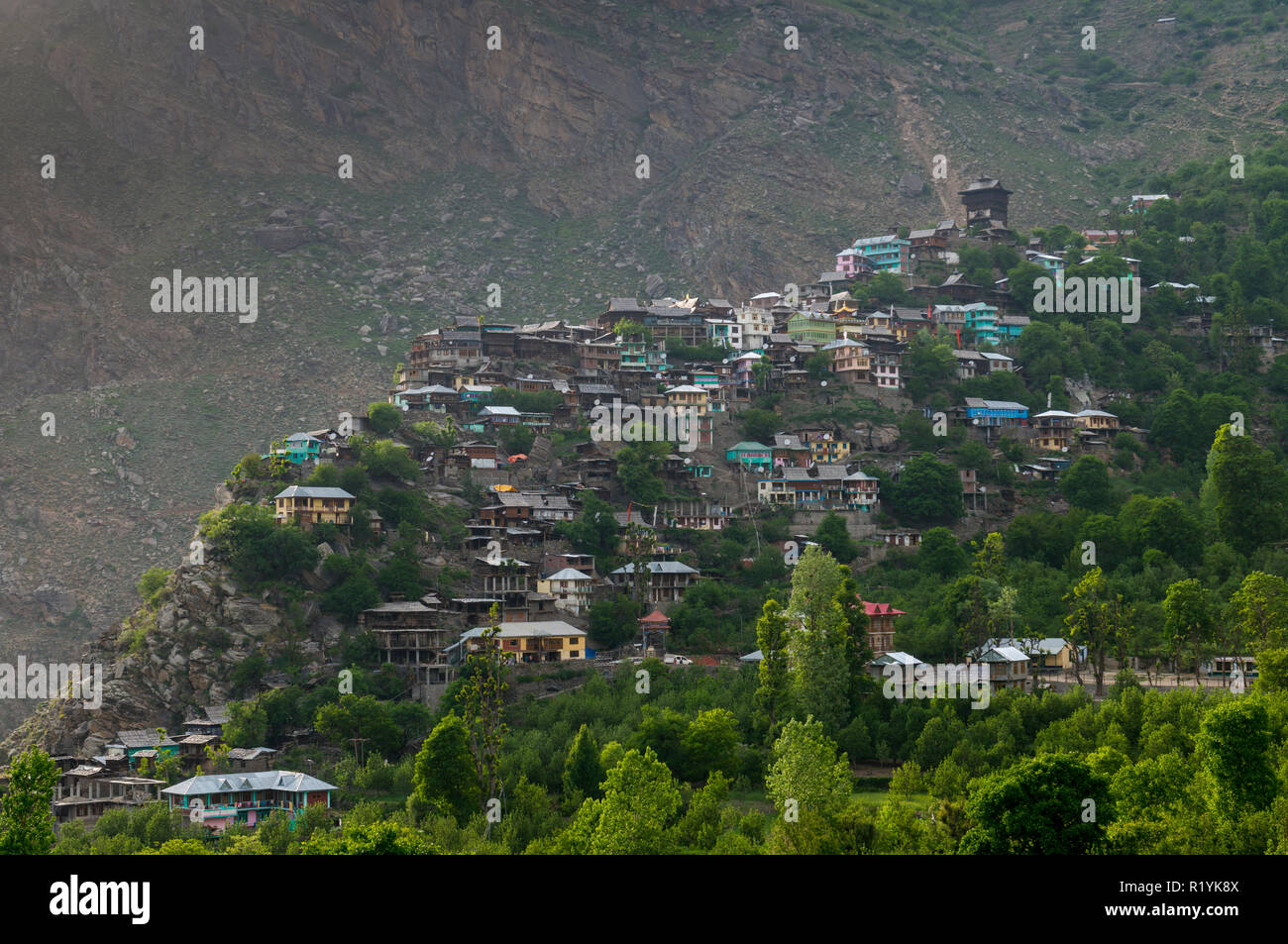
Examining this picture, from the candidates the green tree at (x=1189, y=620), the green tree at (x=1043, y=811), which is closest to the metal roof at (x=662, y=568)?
the green tree at (x=1189, y=620)

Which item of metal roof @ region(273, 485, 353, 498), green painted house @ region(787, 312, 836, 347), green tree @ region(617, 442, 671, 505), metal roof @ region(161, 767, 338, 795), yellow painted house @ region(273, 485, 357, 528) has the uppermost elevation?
green painted house @ region(787, 312, 836, 347)

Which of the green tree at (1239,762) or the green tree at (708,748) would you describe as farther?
the green tree at (708,748)

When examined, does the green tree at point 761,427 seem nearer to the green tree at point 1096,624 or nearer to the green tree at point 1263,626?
the green tree at point 1096,624

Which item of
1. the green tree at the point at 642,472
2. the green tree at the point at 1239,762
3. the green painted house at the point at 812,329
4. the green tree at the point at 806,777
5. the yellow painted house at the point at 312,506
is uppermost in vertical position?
the green painted house at the point at 812,329

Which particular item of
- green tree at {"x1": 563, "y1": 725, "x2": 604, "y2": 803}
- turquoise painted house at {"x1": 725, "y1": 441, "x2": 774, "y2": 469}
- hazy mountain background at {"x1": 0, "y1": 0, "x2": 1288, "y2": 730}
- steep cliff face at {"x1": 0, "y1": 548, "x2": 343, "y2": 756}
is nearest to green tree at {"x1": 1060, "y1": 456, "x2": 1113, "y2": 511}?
turquoise painted house at {"x1": 725, "y1": 441, "x2": 774, "y2": 469}

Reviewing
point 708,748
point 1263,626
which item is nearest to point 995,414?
point 1263,626

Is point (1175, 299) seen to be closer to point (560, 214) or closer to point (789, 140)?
point (789, 140)

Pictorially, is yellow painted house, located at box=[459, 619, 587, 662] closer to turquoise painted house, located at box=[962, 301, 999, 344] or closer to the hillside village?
the hillside village
